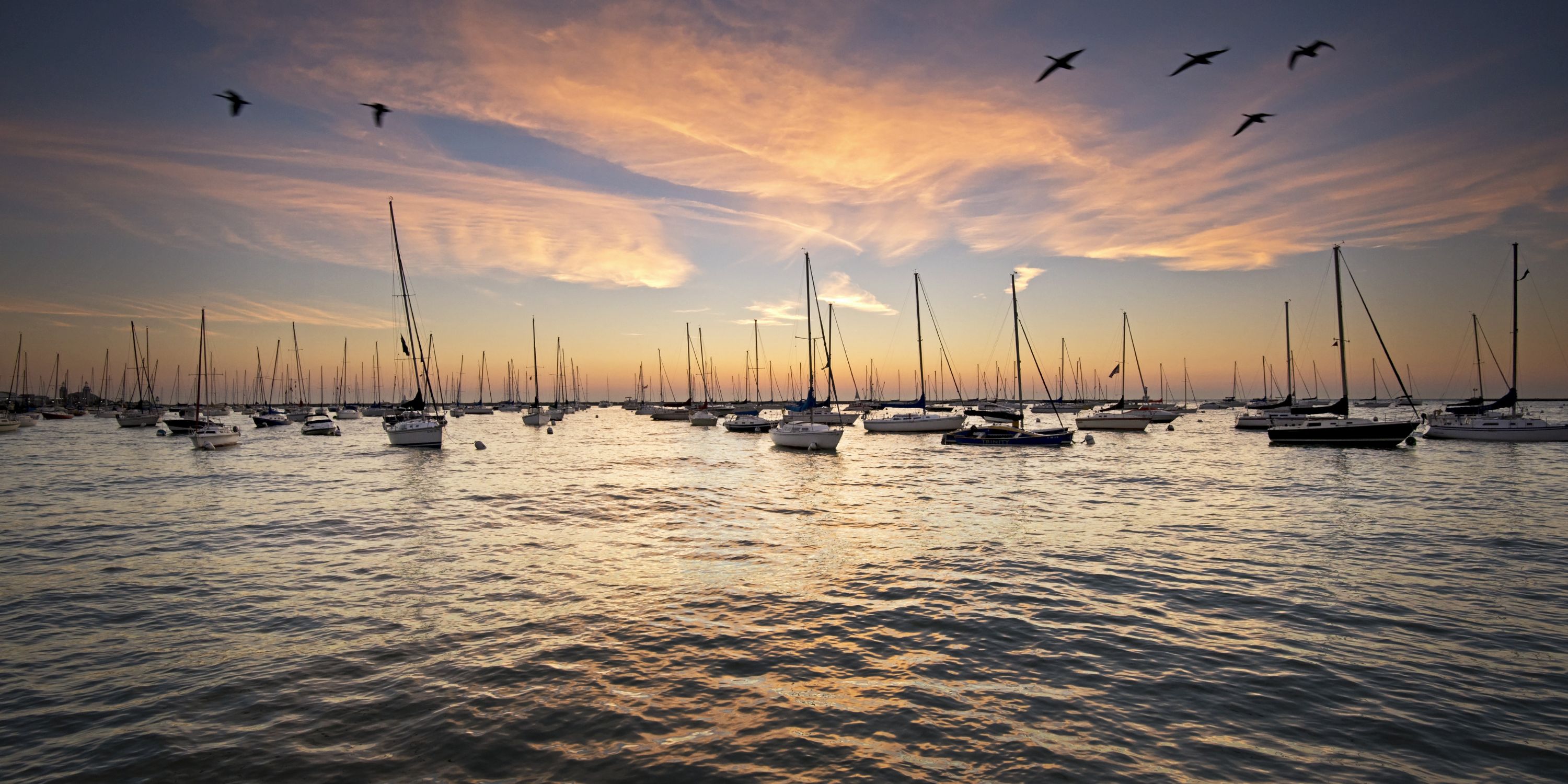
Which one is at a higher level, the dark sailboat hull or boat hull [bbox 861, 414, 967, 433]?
boat hull [bbox 861, 414, 967, 433]

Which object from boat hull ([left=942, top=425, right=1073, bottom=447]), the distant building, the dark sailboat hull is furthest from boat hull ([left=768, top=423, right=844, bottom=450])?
the distant building

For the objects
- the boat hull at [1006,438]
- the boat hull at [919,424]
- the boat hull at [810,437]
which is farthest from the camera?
the boat hull at [919,424]

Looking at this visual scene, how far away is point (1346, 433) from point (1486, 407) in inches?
744

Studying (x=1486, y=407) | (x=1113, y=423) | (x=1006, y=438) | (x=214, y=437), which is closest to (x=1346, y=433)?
(x=1486, y=407)

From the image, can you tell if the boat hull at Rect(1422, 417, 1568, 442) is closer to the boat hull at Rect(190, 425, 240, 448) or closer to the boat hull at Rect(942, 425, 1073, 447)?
the boat hull at Rect(942, 425, 1073, 447)

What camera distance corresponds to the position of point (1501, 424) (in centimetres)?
4759

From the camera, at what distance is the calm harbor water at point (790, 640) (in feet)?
21.5

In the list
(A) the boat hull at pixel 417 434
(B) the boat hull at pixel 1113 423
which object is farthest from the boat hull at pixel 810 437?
(B) the boat hull at pixel 1113 423

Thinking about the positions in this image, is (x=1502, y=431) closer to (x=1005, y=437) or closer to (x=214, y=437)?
(x=1005, y=437)

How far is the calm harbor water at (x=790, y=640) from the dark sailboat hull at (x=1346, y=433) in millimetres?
24171

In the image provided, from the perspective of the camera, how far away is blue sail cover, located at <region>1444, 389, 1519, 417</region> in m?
49.7

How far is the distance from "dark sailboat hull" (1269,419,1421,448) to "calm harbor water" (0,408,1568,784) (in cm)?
2417

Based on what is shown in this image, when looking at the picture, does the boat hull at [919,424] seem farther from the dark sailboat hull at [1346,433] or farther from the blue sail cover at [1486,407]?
the blue sail cover at [1486,407]

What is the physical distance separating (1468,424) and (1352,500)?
1569 inches
